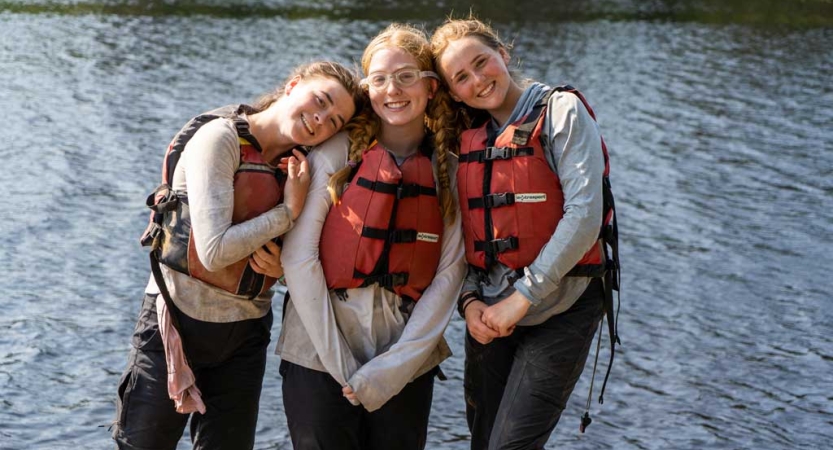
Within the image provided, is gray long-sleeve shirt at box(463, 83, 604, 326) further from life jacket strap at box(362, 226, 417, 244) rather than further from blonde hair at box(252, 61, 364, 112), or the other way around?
blonde hair at box(252, 61, 364, 112)

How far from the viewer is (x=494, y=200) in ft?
12.5

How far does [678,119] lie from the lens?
1500 centimetres

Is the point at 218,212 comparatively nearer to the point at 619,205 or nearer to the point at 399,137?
the point at 399,137

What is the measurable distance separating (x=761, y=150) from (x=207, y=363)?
10985 millimetres

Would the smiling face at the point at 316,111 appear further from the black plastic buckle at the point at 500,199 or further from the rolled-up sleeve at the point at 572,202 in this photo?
the rolled-up sleeve at the point at 572,202

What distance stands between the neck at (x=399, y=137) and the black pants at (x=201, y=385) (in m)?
0.85

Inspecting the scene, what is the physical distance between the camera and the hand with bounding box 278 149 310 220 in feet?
12.1

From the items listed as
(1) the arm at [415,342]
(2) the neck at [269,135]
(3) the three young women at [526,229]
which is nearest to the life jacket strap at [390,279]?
(1) the arm at [415,342]

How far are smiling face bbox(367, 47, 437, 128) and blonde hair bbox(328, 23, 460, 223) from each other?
3 cm

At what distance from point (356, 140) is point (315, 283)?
57 centimetres

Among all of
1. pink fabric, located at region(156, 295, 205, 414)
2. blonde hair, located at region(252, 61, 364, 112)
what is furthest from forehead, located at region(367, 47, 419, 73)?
pink fabric, located at region(156, 295, 205, 414)

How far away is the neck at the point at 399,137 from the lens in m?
3.97

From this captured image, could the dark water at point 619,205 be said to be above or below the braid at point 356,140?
below

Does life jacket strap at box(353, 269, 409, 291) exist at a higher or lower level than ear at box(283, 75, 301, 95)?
lower
